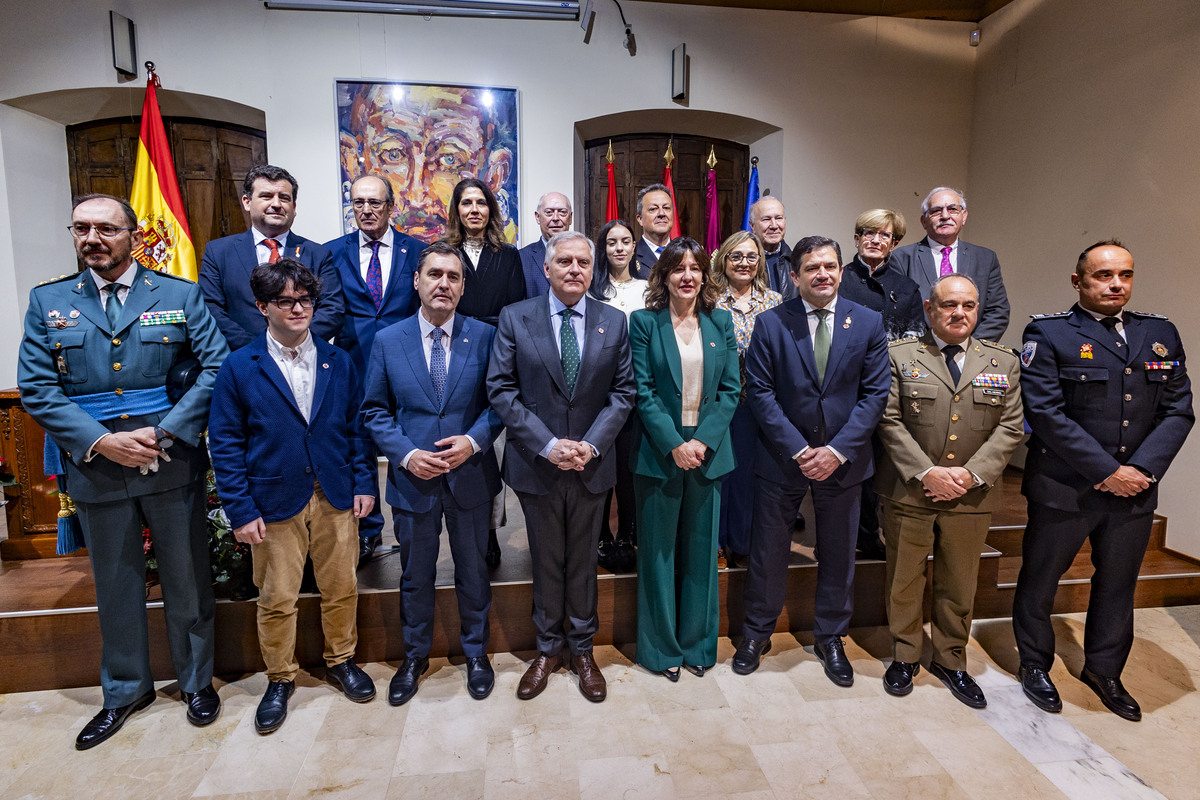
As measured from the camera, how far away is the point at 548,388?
95.6 inches

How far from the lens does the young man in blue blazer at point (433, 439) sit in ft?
7.82

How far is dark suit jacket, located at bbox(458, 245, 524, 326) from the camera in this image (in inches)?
116

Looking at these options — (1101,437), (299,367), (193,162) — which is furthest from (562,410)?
(193,162)

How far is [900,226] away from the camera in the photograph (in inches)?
129

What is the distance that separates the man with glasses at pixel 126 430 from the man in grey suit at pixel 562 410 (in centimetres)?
111

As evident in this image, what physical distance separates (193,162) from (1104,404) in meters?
6.59

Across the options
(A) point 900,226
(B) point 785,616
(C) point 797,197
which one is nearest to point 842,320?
(A) point 900,226

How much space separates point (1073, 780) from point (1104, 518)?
969 mm

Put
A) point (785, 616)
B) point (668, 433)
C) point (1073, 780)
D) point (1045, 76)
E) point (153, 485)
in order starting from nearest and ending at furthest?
point (1073, 780)
point (153, 485)
point (668, 433)
point (785, 616)
point (1045, 76)

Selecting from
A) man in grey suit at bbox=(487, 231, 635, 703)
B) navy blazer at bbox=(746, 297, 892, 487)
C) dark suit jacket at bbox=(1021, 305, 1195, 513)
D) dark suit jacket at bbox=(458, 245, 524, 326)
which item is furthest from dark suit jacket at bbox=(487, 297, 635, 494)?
dark suit jacket at bbox=(1021, 305, 1195, 513)

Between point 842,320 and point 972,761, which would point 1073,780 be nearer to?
point 972,761

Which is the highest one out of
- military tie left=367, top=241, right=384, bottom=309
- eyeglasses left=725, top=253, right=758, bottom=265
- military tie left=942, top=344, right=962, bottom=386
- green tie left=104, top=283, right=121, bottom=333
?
eyeglasses left=725, top=253, right=758, bottom=265

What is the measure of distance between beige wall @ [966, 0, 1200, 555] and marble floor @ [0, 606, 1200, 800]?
7.32ft

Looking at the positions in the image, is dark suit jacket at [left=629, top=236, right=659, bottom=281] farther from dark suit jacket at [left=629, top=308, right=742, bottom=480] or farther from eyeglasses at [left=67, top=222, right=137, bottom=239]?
eyeglasses at [left=67, top=222, right=137, bottom=239]
